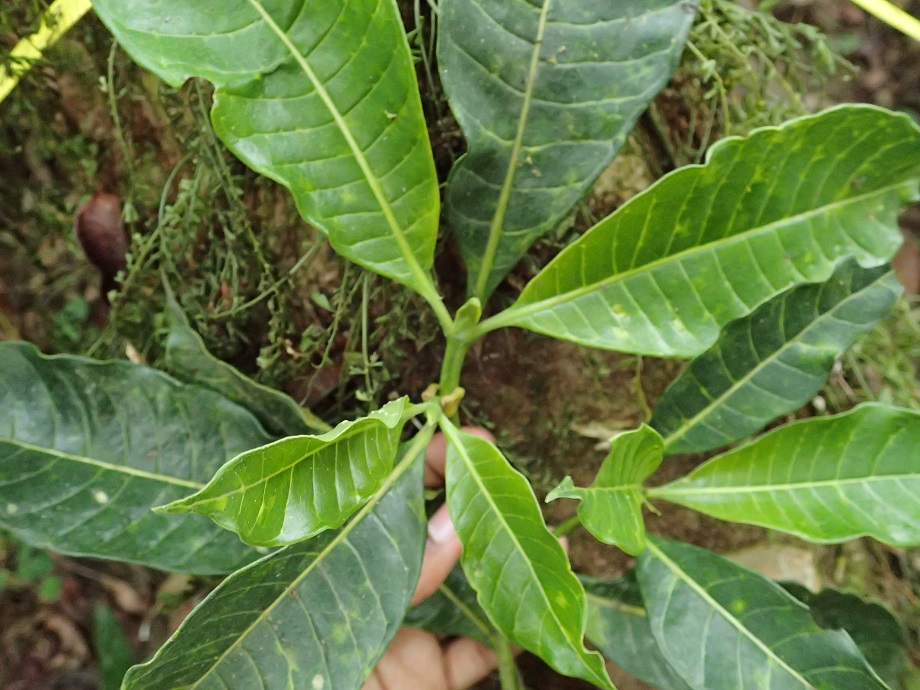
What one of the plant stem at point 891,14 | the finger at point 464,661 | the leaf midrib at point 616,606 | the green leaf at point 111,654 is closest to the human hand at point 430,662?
the finger at point 464,661

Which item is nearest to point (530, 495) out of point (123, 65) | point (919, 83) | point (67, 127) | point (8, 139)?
point (123, 65)

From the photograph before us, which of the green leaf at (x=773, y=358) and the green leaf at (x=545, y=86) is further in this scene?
the green leaf at (x=773, y=358)

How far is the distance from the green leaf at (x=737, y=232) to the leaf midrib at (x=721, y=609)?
0.99 ft

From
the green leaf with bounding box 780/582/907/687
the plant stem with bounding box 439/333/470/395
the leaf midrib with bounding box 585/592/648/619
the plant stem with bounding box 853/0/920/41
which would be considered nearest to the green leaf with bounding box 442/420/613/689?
the plant stem with bounding box 439/333/470/395

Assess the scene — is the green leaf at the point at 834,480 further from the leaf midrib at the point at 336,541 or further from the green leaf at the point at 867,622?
the leaf midrib at the point at 336,541

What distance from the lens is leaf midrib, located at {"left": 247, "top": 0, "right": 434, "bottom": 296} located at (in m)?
0.68

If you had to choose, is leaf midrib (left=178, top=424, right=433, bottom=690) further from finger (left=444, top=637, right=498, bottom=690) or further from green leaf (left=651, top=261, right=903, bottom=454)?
finger (left=444, top=637, right=498, bottom=690)

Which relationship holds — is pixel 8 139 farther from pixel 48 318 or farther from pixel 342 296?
pixel 342 296

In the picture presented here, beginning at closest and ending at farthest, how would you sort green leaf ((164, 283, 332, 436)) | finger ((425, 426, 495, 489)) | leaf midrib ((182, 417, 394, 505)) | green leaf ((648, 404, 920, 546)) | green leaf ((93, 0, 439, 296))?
leaf midrib ((182, 417, 394, 505))
green leaf ((93, 0, 439, 296))
green leaf ((648, 404, 920, 546))
green leaf ((164, 283, 332, 436))
finger ((425, 426, 495, 489))

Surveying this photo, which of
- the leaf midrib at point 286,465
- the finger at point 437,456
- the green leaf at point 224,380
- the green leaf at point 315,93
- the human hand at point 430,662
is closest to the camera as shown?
the leaf midrib at point 286,465

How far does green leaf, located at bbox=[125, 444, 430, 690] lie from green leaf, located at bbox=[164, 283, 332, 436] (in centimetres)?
17

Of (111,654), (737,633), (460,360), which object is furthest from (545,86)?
(111,654)

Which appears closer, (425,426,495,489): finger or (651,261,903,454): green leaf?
(651,261,903,454): green leaf

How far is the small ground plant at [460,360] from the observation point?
688 mm
